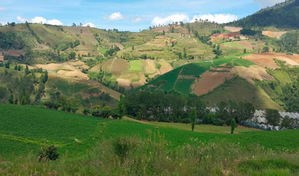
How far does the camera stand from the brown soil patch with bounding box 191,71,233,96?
164000 mm

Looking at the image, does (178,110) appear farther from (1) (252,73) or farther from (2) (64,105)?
(1) (252,73)

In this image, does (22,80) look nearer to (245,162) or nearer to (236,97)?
(236,97)

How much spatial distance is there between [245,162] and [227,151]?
280 cm

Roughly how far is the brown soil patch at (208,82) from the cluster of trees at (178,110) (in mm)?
40211

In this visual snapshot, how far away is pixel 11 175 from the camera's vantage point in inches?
527

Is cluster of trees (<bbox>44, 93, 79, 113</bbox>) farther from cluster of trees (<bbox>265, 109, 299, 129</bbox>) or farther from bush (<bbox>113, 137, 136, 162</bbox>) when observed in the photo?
bush (<bbox>113, 137, 136, 162</bbox>)

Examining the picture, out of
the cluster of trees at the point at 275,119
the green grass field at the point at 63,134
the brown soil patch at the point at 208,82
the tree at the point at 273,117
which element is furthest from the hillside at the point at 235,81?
the green grass field at the point at 63,134

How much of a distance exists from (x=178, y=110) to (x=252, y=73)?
8039 cm

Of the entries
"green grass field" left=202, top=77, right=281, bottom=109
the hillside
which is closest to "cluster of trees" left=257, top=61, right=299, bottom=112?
the hillside

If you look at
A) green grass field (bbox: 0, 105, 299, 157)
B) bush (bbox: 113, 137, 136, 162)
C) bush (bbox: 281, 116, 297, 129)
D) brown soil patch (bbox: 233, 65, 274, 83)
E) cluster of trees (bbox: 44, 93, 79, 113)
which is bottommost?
bush (bbox: 281, 116, 297, 129)

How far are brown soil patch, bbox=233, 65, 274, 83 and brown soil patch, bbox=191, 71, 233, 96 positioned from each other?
6.93 meters

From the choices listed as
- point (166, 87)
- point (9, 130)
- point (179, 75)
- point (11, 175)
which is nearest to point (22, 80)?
point (166, 87)

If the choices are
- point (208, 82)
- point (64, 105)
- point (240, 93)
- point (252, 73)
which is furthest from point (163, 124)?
point (252, 73)

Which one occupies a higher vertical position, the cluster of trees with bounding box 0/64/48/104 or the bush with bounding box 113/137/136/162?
the bush with bounding box 113/137/136/162
